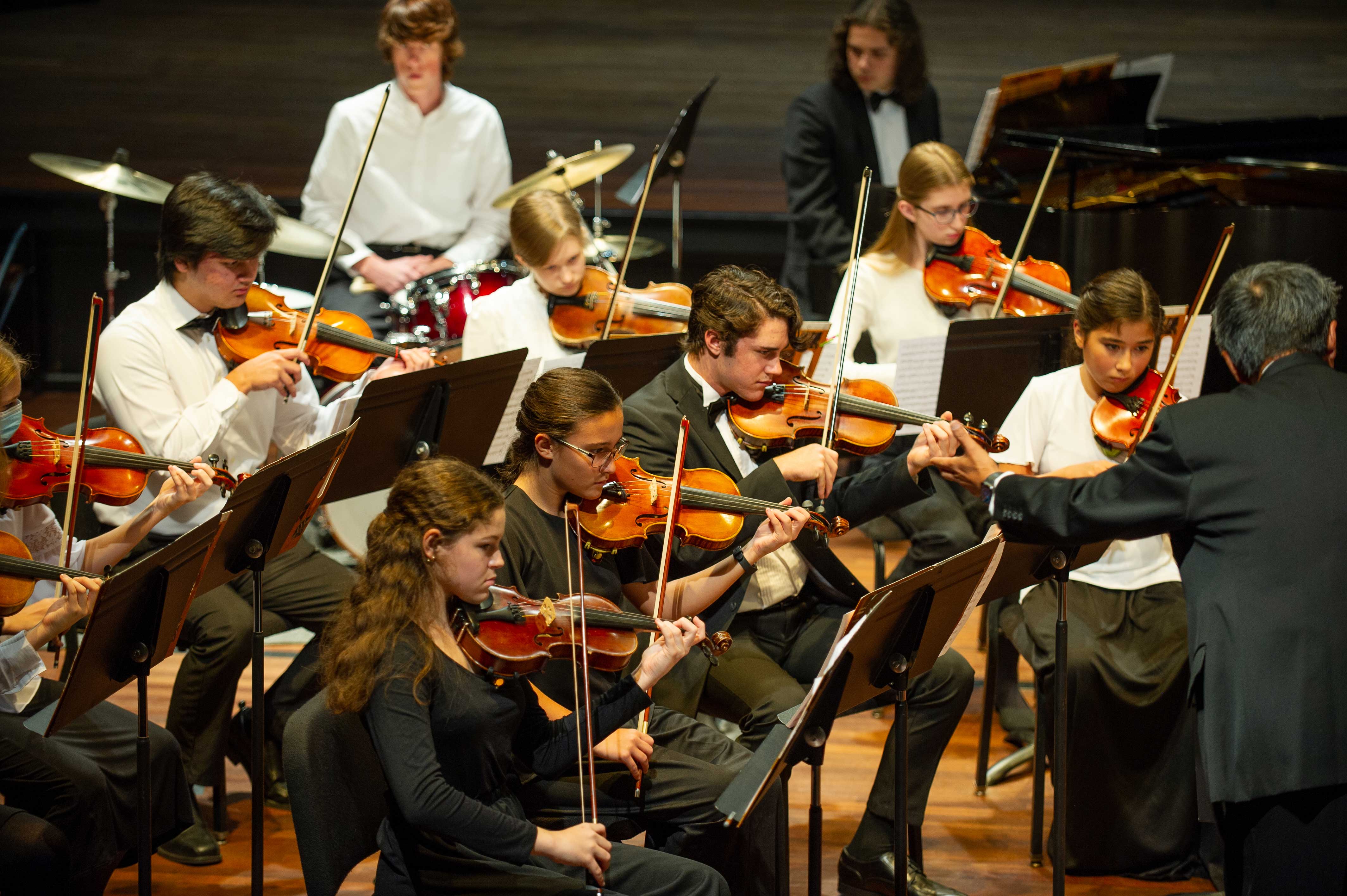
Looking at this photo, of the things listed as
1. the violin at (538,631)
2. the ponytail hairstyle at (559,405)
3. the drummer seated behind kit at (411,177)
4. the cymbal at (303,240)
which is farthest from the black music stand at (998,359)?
the cymbal at (303,240)

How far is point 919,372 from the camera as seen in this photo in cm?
333

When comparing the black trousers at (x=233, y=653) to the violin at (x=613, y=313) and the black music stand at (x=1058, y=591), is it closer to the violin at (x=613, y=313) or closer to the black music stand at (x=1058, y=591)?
the violin at (x=613, y=313)

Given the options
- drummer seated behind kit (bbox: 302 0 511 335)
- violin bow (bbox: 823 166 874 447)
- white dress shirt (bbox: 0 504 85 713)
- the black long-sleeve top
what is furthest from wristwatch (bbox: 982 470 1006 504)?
drummer seated behind kit (bbox: 302 0 511 335)

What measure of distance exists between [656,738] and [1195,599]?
3.33ft

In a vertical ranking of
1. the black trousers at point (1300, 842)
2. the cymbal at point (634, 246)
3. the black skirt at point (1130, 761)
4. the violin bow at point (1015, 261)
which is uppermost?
the violin bow at point (1015, 261)

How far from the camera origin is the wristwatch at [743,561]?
2.63m

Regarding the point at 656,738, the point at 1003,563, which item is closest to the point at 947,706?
the point at 1003,563

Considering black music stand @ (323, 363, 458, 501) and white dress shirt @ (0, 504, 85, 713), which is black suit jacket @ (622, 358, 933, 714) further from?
white dress shirt @ (0, 504, 85, 713)

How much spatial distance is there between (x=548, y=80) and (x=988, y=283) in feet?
17.5

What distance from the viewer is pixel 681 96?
326 inches

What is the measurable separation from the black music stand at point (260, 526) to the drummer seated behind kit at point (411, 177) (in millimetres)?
2186

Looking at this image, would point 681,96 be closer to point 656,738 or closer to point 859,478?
point 859,478

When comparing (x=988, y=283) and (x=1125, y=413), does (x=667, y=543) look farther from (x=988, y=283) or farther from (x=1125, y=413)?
(x=988, y=283)

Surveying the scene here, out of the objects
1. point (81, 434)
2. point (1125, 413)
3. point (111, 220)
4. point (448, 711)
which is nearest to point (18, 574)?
point (81, 434)
